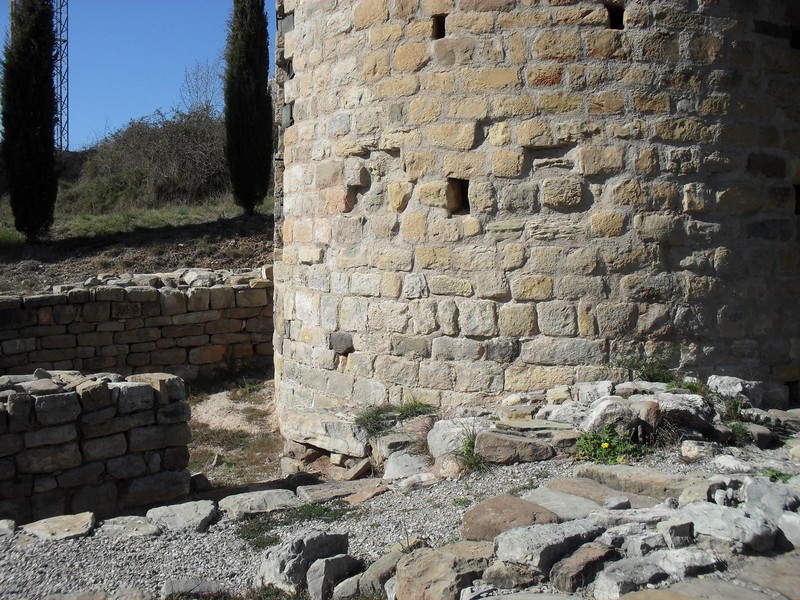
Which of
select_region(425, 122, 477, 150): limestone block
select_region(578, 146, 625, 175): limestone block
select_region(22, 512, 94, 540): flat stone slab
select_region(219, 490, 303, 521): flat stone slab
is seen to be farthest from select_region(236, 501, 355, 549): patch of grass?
select_region(578, 146, 625, 175): limestone block

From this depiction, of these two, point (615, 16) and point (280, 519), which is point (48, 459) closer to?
A: point (280, 519)

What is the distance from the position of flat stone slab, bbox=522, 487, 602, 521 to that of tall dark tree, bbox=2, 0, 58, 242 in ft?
45.8

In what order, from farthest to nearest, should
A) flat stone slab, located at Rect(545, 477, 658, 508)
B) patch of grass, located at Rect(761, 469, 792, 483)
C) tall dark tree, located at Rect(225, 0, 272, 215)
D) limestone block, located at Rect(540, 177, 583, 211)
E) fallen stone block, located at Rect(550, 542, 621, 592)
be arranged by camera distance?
tall dark tree, located at Rect(225, 0, 272, 215) → limestone block, located at Rect(540, 177, 583, 211) → patch of grass, located at Rect(761, 469, 792, 483) → flat stone slab, located at Rect(545, 477, 658, 508) → fallen stone block, located at Rect(550, 542, 621, 592)

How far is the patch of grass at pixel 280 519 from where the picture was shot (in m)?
3.89

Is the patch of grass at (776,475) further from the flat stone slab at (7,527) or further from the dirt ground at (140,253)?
the dirt ground at (140,253)

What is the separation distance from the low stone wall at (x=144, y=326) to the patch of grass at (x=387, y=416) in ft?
15.4

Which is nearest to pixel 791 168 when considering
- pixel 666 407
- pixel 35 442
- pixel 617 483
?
pixel 666 407

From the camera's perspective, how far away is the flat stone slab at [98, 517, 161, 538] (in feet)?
13.0

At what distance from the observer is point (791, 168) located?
5.71 m

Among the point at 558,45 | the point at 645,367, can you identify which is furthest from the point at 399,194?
the point at 645,367

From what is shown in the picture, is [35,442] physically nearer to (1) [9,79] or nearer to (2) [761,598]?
(2) [761,598]

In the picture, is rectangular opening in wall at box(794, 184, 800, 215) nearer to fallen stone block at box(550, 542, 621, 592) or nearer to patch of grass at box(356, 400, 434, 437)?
patch of grass at box(356, 400, 434, 437)

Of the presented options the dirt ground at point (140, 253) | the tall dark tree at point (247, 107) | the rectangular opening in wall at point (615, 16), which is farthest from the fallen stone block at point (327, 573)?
the tall dark tree at point (247, 107)

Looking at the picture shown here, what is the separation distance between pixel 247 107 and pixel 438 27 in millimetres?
12678
